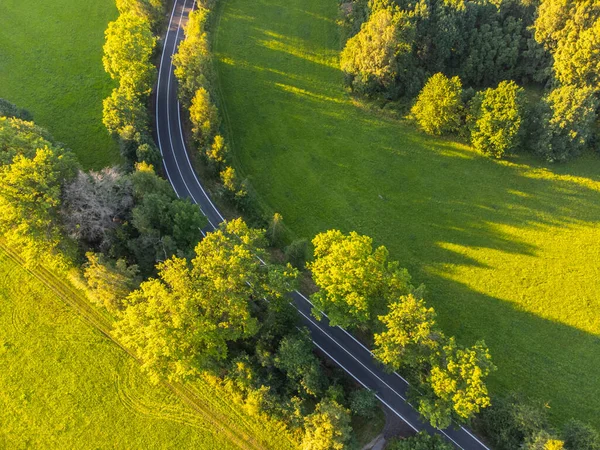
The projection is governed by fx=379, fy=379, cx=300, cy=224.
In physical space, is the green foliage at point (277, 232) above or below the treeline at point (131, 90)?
below

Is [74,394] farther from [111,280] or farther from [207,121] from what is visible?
[207,121]

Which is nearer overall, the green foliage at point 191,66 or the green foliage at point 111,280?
the green foliage at point 111,280

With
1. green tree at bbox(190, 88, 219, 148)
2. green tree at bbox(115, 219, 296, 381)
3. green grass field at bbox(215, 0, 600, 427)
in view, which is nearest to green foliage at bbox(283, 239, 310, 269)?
green grass field at bbox(215, 0, 600, 427)

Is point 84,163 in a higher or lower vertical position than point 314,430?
higher

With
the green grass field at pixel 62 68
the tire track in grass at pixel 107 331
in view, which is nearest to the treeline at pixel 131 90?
the green grass field at pixel 62 68

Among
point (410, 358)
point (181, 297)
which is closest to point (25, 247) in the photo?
point (181, 297)

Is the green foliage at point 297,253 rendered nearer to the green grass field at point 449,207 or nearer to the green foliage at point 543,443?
the green grass field at point 449,207

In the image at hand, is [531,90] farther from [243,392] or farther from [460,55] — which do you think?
[243,392]
